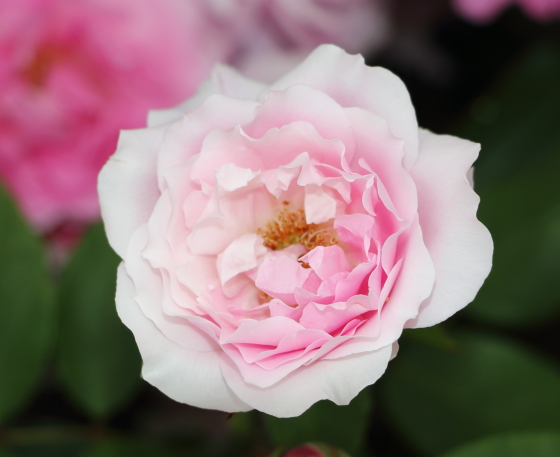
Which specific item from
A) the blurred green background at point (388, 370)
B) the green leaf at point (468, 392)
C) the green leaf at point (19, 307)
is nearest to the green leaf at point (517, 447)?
the blurred green background at point (388, 370)

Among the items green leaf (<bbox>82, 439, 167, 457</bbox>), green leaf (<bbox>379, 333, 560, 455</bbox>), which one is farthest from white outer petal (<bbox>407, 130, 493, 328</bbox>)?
green leaf (<bbox>82, 439, 167, 457</bbox>)

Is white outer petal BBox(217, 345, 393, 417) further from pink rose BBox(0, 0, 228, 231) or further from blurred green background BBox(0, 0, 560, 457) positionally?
pink rose BBox(0, 0, 228, 231)

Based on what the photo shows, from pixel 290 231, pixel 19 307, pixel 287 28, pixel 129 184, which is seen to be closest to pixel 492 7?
pixel 287 28

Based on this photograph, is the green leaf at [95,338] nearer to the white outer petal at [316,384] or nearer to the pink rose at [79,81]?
the pink rose at [79,81]

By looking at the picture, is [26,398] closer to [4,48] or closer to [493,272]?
[4,48]

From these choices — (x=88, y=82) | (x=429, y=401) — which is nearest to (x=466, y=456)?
(x=429, y=401)
